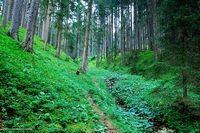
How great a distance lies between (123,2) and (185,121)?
91.8 ft

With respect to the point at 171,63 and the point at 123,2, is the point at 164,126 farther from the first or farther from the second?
the point at 123,2

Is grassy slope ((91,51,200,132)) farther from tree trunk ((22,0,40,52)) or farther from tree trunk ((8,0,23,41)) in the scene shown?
tree trunk ((8,0,23,41))

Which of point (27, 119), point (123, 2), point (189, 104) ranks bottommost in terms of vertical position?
point (189, 104)

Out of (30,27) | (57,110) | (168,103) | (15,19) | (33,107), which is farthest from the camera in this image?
(15,19)

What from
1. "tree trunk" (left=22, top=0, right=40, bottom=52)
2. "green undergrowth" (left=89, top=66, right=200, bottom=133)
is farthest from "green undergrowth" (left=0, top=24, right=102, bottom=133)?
"tree trunk" (left=22, top=0, right=40, bottom=52)

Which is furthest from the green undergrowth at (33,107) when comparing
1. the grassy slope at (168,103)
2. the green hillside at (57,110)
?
the grassy slope at (168,103)

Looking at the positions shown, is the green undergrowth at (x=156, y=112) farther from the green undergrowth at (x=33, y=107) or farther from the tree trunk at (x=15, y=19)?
the tree trunk at (x=15, y=19)

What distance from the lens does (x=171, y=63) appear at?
734cm

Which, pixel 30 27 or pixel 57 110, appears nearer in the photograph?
pixel 57 110

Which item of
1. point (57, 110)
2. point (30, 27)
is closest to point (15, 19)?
point (30, 27)

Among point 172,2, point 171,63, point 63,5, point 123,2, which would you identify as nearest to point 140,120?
point 171,63

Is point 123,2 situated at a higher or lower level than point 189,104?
higher

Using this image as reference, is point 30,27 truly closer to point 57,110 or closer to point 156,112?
point 57,110

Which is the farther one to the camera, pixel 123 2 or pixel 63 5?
pixel 123 2
